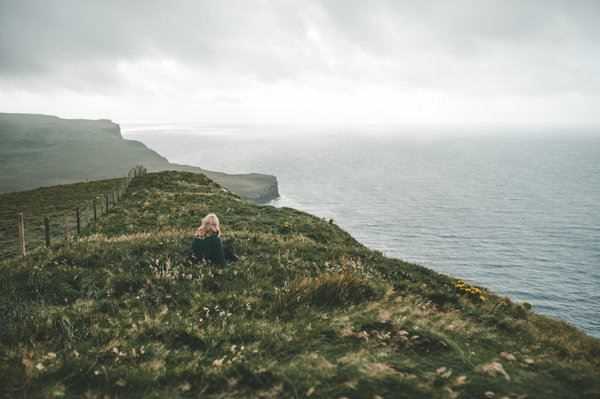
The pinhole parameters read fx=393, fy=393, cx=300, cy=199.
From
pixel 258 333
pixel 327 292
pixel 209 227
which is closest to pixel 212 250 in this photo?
pixel 209 227

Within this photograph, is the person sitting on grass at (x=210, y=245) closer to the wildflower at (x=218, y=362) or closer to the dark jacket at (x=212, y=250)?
the dark jacket at (x=212, y=250)

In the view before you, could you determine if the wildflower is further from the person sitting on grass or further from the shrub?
the person sitting on grass

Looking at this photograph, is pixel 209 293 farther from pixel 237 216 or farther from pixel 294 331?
pixel 237 216

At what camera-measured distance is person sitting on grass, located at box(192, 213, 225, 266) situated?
12.3 metres

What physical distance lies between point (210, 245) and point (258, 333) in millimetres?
4731

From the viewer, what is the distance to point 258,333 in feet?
27.0

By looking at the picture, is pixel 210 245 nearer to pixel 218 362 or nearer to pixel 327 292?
pixel 327 292

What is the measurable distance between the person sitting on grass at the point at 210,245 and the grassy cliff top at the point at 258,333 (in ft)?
1.70

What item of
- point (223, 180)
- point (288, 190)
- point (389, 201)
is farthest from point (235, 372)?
point (223, 180)

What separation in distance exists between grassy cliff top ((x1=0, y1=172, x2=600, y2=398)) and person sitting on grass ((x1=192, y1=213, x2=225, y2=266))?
20.3 inches

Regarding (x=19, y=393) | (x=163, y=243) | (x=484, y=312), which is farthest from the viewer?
(x=163, y=243)

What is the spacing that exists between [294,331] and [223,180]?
150 m

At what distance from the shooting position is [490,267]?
63.5 m

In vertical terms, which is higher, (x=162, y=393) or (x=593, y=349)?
(x=162, y=393)
